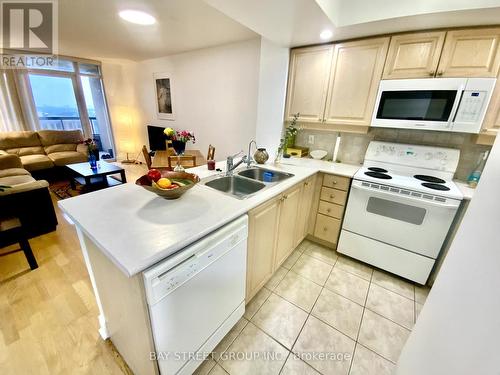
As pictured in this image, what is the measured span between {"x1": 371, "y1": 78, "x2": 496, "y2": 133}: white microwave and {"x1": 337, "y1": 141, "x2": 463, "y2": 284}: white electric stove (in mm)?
321

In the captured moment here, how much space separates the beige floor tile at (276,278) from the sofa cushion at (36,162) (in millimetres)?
4511

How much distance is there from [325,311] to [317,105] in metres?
2.06

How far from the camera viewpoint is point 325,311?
1.66 m

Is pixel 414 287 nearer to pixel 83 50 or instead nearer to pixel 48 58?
pixel 83 50

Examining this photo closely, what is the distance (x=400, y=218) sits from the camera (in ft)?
6.08

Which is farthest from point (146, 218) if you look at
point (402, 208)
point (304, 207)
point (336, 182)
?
point (402, 208)

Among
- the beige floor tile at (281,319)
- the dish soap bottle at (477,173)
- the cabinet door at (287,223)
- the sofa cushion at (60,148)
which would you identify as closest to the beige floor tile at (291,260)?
the cabinet door at (287,223)

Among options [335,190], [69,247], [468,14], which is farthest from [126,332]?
[468,14]

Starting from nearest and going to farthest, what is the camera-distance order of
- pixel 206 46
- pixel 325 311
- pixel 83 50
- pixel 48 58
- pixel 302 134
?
pixel 325 311
pixel 302 134
pixel 206 46
pixel 83 50
pixel 48 58

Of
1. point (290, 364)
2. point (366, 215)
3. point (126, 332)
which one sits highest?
point (366, 215)

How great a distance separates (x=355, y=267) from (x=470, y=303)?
68.9 inches

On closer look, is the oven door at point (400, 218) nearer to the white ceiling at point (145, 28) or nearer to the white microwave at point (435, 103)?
the white microwave at point (435, 103)

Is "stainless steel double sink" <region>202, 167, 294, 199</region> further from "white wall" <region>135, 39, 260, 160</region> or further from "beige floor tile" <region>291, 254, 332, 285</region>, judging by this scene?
"white wall" <region>135, 39, 260, 160</region>

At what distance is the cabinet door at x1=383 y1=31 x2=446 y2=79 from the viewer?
5.65ft
